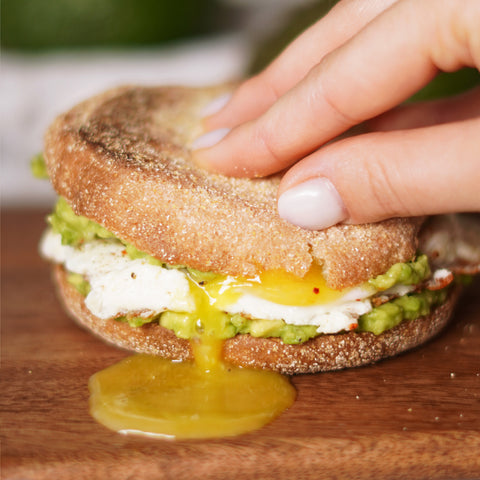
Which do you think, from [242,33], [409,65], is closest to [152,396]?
[409,65]

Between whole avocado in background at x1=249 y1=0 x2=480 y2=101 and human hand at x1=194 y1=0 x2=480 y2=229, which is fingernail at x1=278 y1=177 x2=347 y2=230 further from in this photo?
whole avocado in background at x1=249 y1=0 x2=480 y2=101

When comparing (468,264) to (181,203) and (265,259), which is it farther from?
(181,203)

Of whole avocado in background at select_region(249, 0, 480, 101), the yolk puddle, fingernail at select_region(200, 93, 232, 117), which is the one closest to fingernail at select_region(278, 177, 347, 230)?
the yolk puddle

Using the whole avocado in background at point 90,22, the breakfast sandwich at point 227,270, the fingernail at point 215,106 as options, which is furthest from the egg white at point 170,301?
the whole avocado in background at point 90,22

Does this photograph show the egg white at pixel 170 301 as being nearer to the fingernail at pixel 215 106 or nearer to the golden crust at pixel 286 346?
the golden crust at pixel 286 346

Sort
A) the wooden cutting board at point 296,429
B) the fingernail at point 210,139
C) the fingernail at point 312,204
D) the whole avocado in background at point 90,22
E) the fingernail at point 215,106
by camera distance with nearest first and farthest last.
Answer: the wooden cutting board at point 296,429 < the fingernail at point 312,204 < the fingernail at point 210,139 < the fingernail at point 215,106 < the whole avocado in background at point 90,22

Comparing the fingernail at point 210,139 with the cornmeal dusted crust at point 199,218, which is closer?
the cornmeal dusted crust at point 199,218
